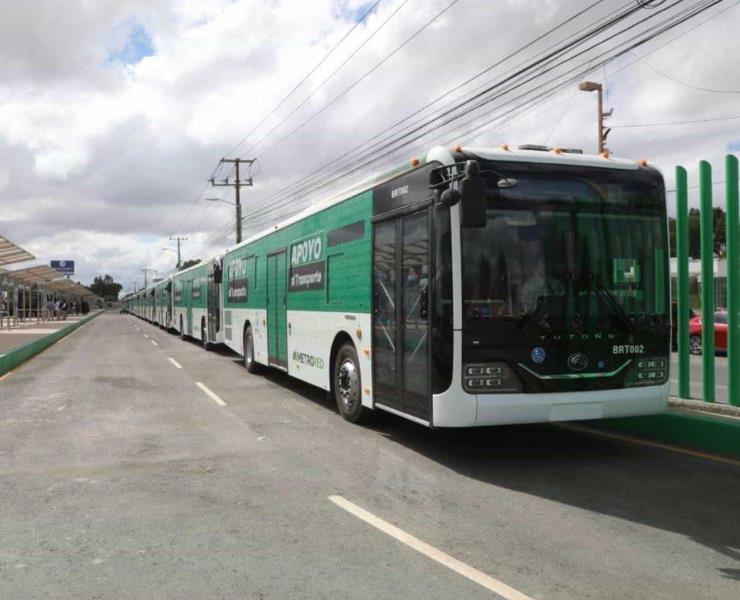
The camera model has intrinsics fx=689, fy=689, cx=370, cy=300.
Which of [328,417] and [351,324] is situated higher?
[351,324]

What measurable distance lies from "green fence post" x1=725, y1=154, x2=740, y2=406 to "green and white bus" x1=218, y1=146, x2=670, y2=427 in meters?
1.56

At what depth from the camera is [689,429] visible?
7.57 meters

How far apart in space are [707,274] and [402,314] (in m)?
3.99

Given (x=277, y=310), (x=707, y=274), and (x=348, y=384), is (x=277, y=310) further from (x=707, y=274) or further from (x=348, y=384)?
(x=707, y=274)

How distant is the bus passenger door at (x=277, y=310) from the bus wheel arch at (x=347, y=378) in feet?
8.77

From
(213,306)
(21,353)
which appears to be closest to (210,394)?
(21,353)

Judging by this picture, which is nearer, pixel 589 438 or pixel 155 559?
pixel 155 559

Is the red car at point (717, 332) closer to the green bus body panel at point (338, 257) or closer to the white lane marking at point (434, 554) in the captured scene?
the green bus body panel at point (338, 257)

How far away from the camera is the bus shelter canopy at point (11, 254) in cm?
2321

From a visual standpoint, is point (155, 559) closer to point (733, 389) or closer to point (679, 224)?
point (733, 389)

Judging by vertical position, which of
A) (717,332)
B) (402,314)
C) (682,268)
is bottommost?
(717,332)

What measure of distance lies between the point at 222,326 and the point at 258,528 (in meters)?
15.5

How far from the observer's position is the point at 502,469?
6754 millimetres

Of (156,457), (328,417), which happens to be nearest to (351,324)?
(328,417)
